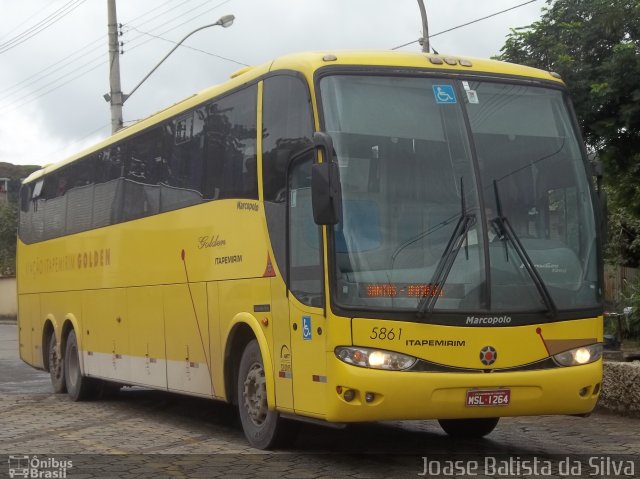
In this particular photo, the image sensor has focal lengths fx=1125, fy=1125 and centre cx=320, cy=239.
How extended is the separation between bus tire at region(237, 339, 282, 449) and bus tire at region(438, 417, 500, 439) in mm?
1922

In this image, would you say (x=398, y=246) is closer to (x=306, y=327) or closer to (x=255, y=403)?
(x=306, y=327)

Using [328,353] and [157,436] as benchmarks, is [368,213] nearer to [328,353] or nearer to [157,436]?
[328,353]

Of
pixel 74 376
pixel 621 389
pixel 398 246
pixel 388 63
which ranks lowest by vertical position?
pixel 621 389

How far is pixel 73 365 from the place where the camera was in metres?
16.1

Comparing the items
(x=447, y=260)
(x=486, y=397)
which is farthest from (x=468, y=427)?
(x=447, y=260)

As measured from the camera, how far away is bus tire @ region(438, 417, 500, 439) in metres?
10.8

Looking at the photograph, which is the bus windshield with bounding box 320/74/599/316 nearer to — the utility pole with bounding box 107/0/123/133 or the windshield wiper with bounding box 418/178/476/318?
the windshield wiper with bounding box 418/178/476/318

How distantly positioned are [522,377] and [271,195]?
2676mm

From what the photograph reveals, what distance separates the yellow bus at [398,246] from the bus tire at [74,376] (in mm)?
4954

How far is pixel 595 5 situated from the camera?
17.7 metres

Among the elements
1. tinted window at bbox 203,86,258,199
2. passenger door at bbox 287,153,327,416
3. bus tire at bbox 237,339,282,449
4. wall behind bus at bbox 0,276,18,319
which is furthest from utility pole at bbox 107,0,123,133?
wall behind bus at bbox 0,276,18,319

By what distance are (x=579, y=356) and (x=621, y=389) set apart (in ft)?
11.3

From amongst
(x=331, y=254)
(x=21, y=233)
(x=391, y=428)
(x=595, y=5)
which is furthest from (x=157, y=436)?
(x=595, y=5)

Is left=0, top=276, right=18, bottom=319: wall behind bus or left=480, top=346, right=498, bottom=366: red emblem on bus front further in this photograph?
left=0, top=276, right=18, bottom=319: wall behind bus
